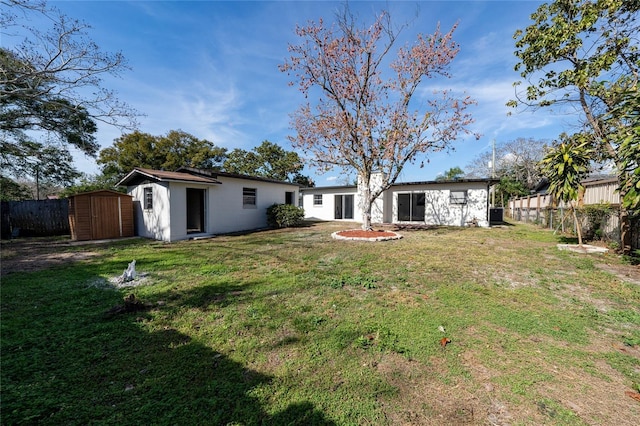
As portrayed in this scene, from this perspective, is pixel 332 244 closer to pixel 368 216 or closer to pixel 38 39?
pixel 368 216

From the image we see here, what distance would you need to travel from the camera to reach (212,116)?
12961 mm

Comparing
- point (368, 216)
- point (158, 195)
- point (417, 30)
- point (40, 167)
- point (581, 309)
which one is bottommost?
point (581, 309)

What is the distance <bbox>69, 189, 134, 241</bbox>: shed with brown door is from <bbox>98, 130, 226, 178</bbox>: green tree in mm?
11307

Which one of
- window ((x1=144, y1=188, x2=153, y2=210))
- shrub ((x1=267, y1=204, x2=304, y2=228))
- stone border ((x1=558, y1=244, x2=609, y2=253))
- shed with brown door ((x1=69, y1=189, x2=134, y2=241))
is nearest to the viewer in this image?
stone border ((x1=558, y1=244, x2=609, y2=253))

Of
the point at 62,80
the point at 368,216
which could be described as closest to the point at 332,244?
the point at 368,216

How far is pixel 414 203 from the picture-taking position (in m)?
15.5

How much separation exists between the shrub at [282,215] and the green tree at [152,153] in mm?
12075

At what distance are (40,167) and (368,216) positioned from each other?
56.5 ft

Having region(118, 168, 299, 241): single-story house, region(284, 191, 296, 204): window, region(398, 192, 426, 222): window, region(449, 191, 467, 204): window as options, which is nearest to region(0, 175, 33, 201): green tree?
region(118, 168, 299, 241): single-story house

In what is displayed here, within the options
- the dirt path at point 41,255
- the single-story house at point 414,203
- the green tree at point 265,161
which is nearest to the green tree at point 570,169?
the single-story house at point 414,203

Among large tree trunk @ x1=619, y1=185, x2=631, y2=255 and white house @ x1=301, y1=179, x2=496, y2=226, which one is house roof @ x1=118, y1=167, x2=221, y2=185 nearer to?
white house @ x1=301, y1=179, x2=496, y2=226

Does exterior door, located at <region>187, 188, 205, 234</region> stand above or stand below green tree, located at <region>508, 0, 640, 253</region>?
below

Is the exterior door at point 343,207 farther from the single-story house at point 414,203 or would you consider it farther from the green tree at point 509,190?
the green tree at point 509,190

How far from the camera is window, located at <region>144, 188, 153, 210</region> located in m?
10.1
